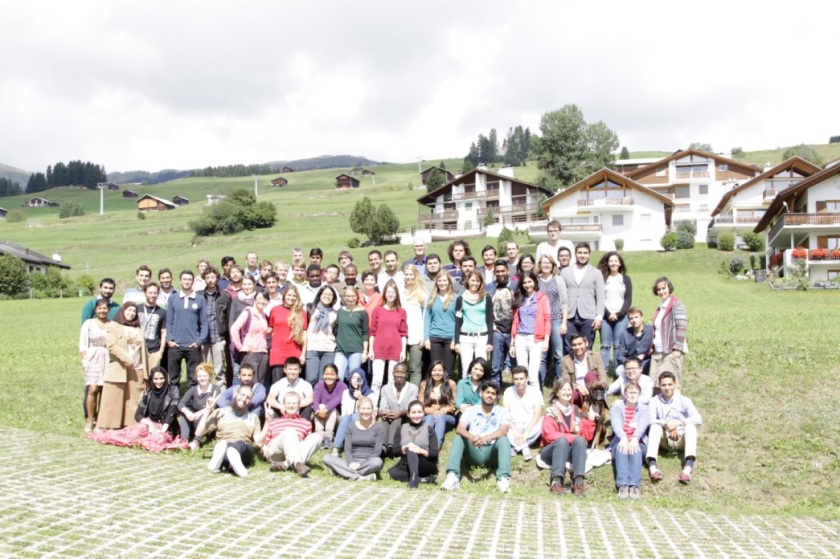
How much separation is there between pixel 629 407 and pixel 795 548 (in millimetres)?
3238

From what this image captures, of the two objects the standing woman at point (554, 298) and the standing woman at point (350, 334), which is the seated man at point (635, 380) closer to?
the standing woman at point (554, 298)

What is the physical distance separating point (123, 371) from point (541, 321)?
669cm

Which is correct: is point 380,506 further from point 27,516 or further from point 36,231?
point 36,231

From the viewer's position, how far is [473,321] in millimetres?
10969

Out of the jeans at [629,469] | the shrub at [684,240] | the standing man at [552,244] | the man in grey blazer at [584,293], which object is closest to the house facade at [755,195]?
the shrub at [684,240]

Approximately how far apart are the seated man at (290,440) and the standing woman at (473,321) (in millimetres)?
2606

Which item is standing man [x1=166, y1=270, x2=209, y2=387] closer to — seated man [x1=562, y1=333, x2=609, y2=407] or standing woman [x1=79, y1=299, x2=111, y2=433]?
standing woman [x1=79, y1=299, x2=111, y2=433]

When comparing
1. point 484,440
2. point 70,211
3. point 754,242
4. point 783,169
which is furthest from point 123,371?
point 70,211

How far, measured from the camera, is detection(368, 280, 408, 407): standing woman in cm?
1096

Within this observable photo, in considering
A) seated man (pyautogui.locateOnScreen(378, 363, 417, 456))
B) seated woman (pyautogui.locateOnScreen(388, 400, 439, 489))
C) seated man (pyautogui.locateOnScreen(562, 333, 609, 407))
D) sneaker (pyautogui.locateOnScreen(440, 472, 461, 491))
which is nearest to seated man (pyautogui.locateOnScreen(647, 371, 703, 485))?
seated man (pyautogui.locateOnScreen(562, 333, 609, 407))

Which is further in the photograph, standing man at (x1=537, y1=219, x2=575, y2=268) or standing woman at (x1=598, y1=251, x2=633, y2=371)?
standing man at (x1=537, y1=219, x2=575, y2=268)

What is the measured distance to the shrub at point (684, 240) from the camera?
50.7 meters

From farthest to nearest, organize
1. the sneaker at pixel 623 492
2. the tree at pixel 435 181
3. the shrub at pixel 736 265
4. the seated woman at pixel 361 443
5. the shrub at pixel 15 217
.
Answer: the shrub at pixel 15 217 → the tree at pixel 435 181 → the shrub at pixel 736 265 → the seated woman at pixel 361 443 → the sneaker at pixel 623 492

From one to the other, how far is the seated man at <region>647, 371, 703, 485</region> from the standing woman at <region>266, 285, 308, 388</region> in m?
5.38
